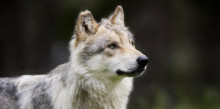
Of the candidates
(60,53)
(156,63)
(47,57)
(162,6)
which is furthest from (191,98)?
(60,53)

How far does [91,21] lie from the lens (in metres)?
6.30

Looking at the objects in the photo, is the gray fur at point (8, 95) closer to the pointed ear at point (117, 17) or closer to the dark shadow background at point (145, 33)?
the pointed ear at point (117, 17)

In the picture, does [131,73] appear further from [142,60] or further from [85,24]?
[85,24]

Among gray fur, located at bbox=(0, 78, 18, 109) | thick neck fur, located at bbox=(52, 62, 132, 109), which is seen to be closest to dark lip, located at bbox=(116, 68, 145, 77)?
thick neck fur, located at bbox=(52, 62, 132, 109)

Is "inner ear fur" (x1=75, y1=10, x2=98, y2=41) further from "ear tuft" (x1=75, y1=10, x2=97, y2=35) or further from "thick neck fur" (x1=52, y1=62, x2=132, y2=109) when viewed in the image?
"thick neck fur" (x1=52, y1=62, x2=132, y2=109)

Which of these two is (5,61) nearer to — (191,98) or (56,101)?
(191,98)

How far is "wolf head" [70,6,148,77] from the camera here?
591 centimetres

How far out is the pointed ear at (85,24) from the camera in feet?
20.3

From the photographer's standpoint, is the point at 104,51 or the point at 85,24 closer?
the point at 104,51

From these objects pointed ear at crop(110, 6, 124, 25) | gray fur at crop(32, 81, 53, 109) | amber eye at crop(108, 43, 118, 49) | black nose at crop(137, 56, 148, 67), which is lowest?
gray fur at crop(32, 81, 53, 109)

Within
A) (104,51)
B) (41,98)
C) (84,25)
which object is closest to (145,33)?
(84,25)

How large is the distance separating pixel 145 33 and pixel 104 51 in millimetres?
7288

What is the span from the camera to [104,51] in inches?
A: 242

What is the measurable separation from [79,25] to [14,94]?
1.45 m
